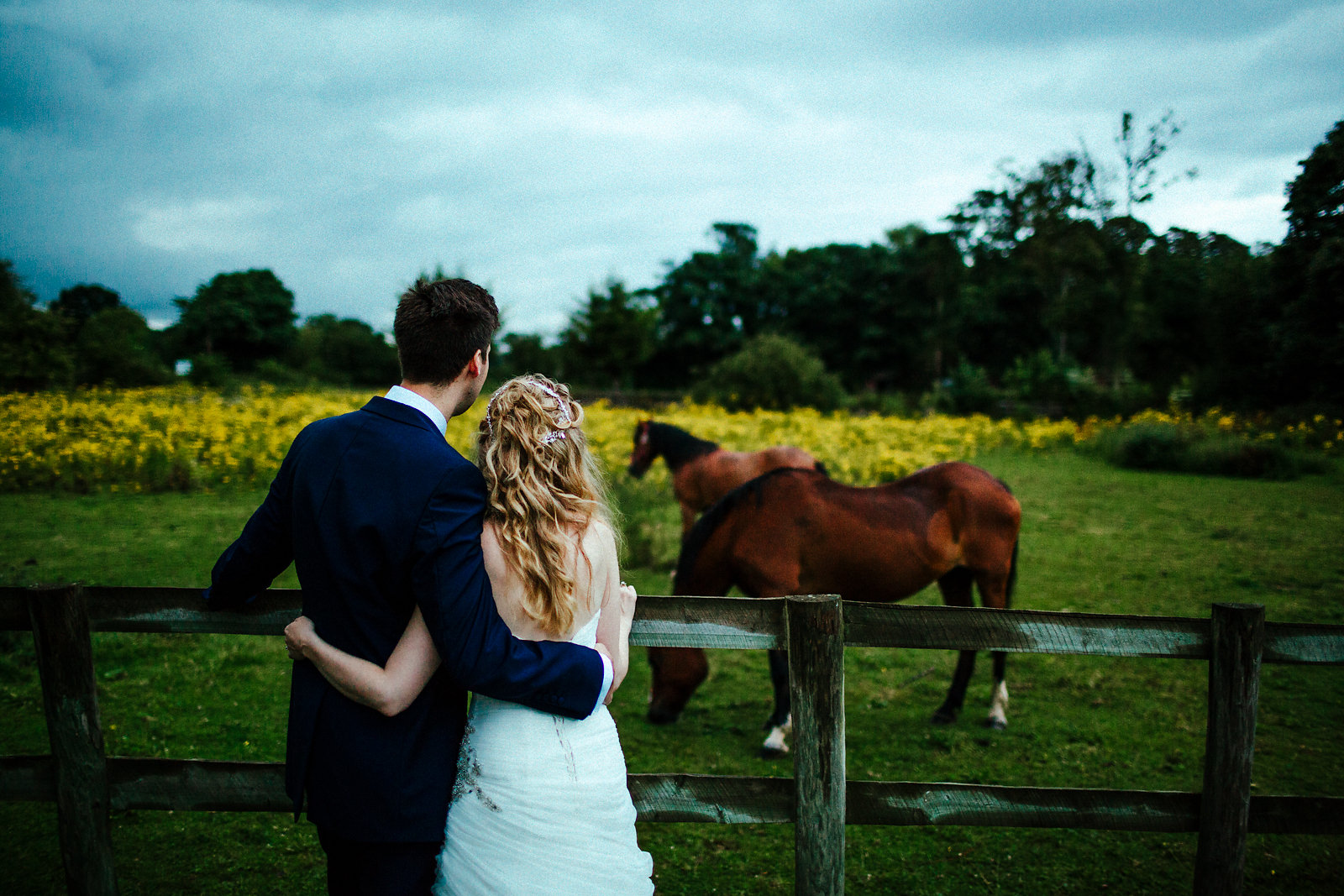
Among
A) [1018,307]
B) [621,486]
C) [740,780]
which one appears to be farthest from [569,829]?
[1018,307]

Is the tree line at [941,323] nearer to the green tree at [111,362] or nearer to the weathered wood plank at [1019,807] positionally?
the green tree at [111,362]

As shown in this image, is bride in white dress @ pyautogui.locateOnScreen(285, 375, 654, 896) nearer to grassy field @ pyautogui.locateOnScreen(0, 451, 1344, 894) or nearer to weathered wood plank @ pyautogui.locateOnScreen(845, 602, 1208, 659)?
weathered wood plank @ pyautogui.locateOnScreen(845, 602, 1208, 659)

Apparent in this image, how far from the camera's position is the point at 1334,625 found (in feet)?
7.51

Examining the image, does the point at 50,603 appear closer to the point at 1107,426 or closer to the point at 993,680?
the point at 993,680

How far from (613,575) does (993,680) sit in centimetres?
416

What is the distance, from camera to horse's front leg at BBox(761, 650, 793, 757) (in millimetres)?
4477

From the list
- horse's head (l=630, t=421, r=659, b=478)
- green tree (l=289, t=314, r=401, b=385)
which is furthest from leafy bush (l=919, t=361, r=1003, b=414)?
green tree (l=289, t=314, r=401, b=385)

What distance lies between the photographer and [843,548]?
488 cm

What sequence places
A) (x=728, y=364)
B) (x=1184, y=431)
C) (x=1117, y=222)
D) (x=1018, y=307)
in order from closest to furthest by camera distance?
(x=1184, y=431), (x=728, y=364), (x=1117, y=222), (x=1018, y=307)

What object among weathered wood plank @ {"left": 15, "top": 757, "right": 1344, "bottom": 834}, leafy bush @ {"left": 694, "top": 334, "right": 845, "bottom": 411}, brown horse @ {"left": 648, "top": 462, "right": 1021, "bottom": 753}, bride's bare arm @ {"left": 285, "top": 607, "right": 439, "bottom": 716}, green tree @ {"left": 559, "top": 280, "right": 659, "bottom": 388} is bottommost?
weathered wood plank @ {"left": 15, "top": 757, "right": 1344, "bottom": 834}

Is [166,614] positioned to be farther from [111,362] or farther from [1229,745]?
[111,362]

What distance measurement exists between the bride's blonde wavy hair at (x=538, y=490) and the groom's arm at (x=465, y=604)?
8 centimetres

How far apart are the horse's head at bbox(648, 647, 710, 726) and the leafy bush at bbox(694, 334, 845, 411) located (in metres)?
21.7

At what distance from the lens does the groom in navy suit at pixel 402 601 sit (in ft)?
4.87
